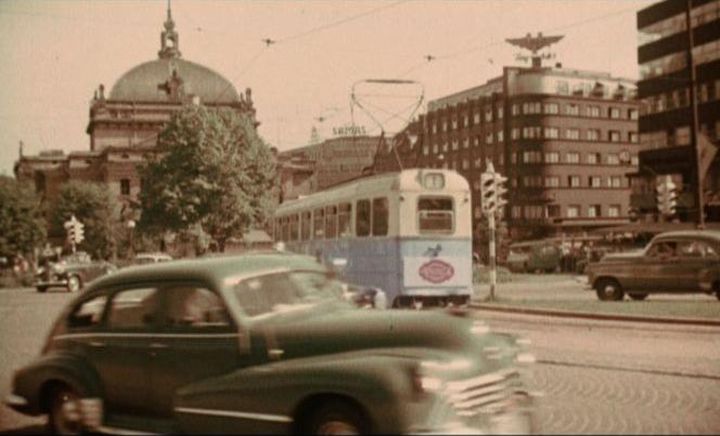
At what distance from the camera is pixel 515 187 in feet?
322

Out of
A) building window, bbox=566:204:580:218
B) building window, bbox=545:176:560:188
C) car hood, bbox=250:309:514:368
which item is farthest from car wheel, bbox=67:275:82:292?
building window, bbox=566:204:580:218

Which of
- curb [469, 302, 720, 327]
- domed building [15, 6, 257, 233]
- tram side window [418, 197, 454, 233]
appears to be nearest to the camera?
curb [469, 302, 720, 327]

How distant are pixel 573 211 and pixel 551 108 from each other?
40.1 feet

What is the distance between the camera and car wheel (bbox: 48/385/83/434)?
759cm

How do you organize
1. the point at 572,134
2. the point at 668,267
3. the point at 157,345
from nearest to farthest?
the point at 157,345 < the point at 668,267 < the point at 572,134

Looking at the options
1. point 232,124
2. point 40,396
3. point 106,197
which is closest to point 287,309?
point 40,396

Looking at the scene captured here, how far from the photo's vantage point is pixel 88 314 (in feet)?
25.5

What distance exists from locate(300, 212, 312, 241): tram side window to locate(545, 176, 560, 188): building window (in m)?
75.1

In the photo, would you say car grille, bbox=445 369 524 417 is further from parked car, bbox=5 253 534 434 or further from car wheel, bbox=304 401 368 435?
car wheel, bbox=304 401 368 435

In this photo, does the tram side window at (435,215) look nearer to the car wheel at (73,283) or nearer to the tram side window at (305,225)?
the tram side window at (305,225)

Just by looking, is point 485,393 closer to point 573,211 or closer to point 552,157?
point 552,157

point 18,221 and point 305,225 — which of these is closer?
point 305,225

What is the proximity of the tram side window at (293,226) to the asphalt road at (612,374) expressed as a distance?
9.73m

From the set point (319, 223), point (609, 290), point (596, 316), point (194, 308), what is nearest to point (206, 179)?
point (319, 223)
